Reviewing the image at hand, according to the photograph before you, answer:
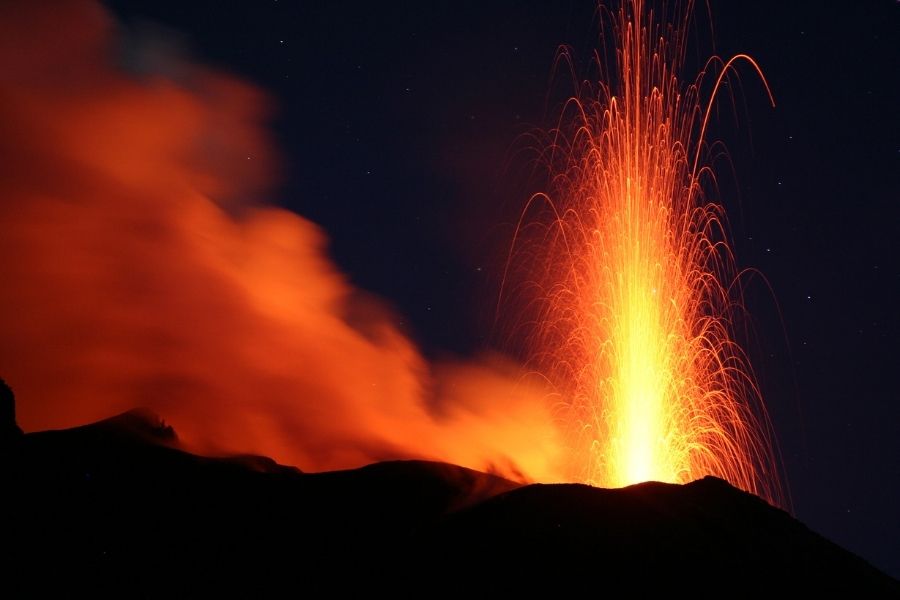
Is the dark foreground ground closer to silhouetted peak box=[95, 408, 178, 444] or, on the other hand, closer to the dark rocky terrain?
the dark rocky terrain

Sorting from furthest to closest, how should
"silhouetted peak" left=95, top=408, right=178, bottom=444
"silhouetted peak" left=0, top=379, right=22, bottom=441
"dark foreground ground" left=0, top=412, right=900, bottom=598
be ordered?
1. "silhouetted peak" left=95, top=408, right=178, bottom=444
2. "silhouetted peak" left=0, top=379, right=22, bottom=441
3. "dark foreground ground" left=0, top=412, right=900, bottom=598

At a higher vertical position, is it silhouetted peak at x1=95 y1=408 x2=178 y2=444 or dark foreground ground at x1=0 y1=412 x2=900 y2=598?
silhouetted peak at x1=95 y1=408 x2=178 y2=444

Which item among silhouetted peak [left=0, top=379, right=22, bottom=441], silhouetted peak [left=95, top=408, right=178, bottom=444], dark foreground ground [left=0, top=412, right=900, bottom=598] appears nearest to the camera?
dark foreground ground [left=0, top=412, right=900, bottom=598]

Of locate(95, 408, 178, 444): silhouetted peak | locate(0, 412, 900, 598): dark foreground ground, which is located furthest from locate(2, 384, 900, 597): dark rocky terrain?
locate(95, 408, 178, 444): silhouetted peak

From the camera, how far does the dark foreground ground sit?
64.9ft

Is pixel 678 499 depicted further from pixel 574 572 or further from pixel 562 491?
pixel 574 572

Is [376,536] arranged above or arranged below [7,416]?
below

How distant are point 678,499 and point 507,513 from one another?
6000 mm

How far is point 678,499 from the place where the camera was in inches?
955

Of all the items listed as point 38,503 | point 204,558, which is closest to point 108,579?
point 204,558

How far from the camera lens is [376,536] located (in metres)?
23.1

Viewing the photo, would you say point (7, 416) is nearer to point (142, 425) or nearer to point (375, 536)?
point (142, 425)

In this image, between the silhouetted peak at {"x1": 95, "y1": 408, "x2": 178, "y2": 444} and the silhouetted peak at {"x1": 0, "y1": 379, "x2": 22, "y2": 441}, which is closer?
the silhouetted peak at {"x1": 0, "y1": 379, "x2": 22, "y2": 441}

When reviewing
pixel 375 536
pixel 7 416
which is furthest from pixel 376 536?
pixel 7 416
